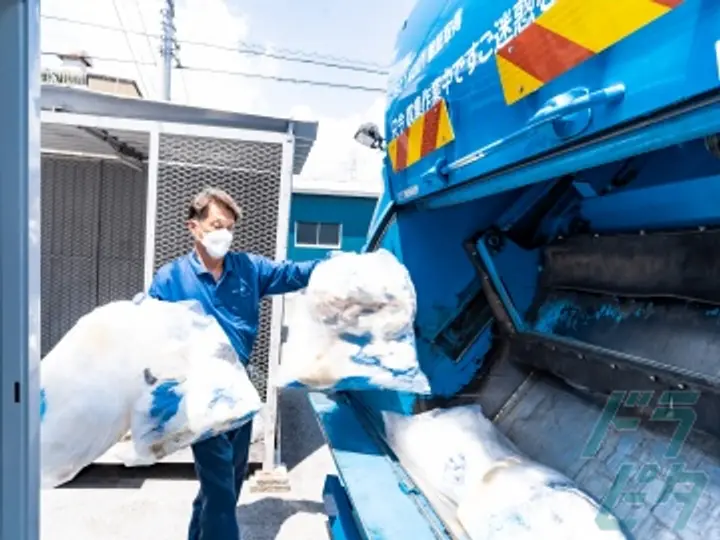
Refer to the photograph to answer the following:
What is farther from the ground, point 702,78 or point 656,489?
point 702,78

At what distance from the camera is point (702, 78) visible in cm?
77

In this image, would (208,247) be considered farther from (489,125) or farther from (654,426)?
(654,426)

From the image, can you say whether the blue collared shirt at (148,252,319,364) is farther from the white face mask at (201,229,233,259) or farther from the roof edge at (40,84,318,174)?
the roof edge at (40,84,318,174)

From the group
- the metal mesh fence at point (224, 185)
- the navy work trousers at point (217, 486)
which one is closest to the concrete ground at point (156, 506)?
the navy work trousers at point (217, 486)

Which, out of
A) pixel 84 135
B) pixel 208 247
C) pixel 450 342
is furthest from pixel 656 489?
pixel 84 135

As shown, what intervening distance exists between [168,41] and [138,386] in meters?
10.8

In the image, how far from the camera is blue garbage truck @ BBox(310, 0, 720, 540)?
977 millimetres

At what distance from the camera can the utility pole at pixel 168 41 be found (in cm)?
1077

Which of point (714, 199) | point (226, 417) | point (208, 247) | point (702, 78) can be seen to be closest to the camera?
point (702, 78)

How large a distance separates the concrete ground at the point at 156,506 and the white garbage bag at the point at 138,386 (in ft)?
4.40

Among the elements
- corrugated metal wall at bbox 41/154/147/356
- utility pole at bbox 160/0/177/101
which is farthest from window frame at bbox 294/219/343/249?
corrugated metal wall at bbox 41/154/147/356

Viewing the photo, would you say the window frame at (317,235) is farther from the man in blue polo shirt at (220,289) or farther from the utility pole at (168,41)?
the man in blue polo shirt at (220,289)

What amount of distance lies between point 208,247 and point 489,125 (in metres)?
1.25

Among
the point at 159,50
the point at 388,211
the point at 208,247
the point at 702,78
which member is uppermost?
the point at 159,50
